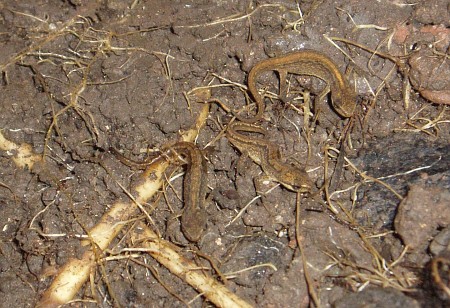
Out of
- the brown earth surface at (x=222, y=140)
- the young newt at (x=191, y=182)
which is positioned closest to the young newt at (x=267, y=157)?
the brown earth surface at (x=222, y=140)

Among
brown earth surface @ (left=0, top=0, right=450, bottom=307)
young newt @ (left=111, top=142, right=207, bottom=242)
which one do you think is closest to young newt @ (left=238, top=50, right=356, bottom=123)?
brown earth surface @ (left=0, top=0, right=450, bottom=307)

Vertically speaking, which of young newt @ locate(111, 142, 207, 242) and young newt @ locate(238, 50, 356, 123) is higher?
young newt @ locate(238, 50, 356, 123)

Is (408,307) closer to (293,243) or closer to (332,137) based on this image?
(293,243)

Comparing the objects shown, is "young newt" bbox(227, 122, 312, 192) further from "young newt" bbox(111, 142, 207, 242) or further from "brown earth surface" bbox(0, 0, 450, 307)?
"young newt" bbox(111, 142, 207, 242)

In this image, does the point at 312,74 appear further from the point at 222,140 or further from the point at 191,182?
the point at 191,182

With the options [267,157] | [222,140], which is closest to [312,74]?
[267,157]

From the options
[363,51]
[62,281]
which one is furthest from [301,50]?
[62,281]
